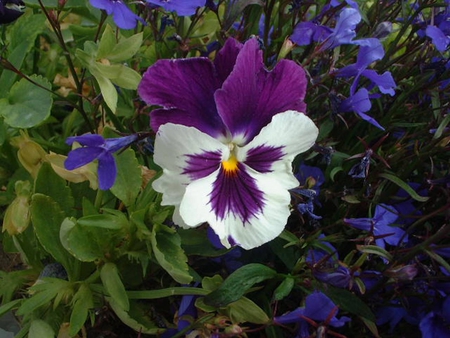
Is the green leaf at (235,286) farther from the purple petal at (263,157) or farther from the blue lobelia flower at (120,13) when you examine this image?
the blue lobelia flower at (120,13)

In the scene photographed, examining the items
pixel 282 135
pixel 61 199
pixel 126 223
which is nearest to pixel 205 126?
pixel 282 135

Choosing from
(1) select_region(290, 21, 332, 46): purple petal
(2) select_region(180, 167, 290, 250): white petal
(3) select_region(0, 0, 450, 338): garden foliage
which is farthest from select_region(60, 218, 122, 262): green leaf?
(1) select_region(290, 21, 332, 46): purple petal

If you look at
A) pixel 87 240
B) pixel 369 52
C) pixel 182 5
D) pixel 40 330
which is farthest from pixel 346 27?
pixel 40 330

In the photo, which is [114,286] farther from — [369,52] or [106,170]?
[369,52]

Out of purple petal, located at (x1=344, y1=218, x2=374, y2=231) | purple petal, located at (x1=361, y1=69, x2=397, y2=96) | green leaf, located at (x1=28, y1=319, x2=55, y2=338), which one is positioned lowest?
green leaf, located at (x1=28, y1=319, x2=55, y2=338)

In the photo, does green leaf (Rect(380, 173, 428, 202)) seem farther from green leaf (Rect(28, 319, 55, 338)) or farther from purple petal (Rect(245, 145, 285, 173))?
green leaf (Rect(28, 319, 55, 338))
